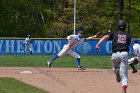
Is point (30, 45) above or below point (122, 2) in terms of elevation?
below

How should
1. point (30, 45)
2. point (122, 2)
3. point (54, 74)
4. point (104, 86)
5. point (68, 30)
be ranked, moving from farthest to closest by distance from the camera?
point (122, 2)
point (68, 30)
point (30, 45)
point (54, 74)
point (104, 86)

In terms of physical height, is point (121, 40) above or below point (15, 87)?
above

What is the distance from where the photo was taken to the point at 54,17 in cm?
7362

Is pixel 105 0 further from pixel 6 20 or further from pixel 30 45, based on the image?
pixel 30 45

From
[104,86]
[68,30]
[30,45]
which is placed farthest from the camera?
[68,30]

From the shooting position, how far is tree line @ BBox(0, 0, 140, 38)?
64.5 metres

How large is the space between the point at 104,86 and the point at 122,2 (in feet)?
175

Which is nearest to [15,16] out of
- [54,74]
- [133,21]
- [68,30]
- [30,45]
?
[68,30]

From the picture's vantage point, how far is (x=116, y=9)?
7200cm

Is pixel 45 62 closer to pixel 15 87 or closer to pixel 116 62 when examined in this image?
pixel 15 87

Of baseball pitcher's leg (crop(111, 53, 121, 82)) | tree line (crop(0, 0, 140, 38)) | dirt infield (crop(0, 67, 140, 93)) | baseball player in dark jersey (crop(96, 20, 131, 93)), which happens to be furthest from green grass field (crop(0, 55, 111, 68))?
tree line (crop(0, 0, 140, 38))

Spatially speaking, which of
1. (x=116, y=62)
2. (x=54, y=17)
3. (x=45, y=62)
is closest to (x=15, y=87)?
(x=116, y=62)

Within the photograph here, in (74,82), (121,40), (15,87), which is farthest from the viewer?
(74,82)

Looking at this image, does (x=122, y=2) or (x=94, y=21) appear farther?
(x=122, y=2)
